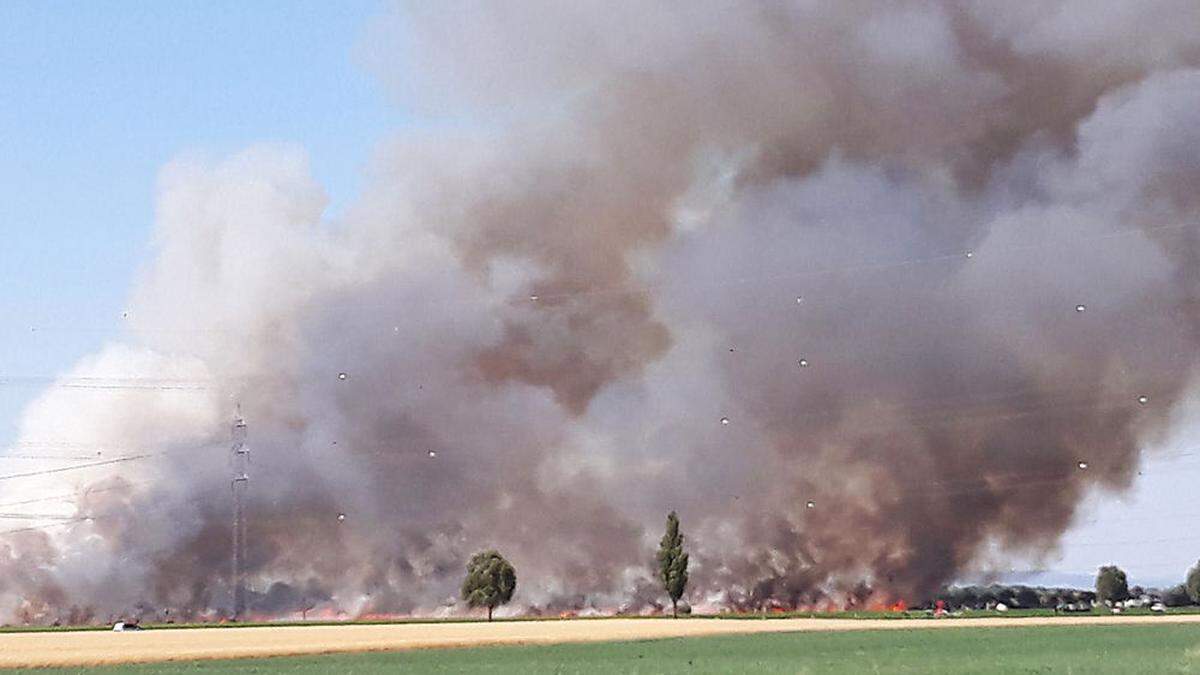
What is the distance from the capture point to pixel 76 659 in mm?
94438

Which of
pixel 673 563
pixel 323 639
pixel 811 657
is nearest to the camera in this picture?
pixel 811 657

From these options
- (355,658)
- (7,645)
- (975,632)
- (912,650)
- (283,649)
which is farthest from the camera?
(7,645)

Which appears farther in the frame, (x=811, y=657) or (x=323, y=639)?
(x=323, y=639)

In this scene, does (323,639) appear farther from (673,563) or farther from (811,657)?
(673,563)

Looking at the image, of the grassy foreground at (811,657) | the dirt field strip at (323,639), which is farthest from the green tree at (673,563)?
the grassy foreground at (811,657)

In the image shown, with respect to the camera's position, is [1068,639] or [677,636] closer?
[1068,639]

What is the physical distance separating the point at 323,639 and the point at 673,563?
81069 millimetres

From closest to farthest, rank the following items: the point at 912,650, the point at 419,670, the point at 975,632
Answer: the point at 419,670
the point at 912,650
the point at 975,632

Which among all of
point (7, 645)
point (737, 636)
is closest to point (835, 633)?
point (737, 636)

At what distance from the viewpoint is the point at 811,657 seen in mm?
74875

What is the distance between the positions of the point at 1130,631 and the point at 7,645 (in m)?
77.6

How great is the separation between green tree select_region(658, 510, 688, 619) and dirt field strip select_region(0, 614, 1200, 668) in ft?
145

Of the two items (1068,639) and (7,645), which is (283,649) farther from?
(1068,639)

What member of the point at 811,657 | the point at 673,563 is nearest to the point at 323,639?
the point at 811,657
